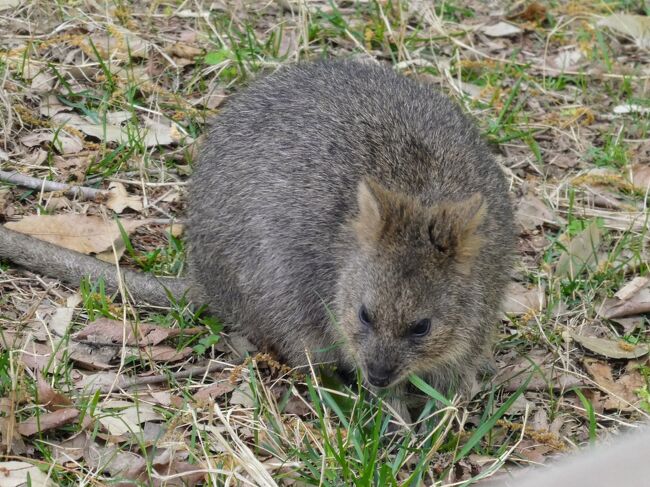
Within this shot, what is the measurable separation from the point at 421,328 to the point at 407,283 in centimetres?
22

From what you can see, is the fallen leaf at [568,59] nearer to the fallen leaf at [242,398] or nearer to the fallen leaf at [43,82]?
the fallen leaf at [43,82]

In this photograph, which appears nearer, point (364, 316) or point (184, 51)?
point (364, 316)

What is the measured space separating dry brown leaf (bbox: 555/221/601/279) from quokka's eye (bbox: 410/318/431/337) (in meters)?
1.76

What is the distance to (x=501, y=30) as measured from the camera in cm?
827

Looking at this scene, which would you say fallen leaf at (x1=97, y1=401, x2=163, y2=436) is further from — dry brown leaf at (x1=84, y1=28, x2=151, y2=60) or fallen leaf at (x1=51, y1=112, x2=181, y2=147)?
dry brown leaf at (x1=84, y1=28, x2=151, y2=60)

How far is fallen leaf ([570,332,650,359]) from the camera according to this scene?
533 cm

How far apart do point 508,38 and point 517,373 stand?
4.05 meters

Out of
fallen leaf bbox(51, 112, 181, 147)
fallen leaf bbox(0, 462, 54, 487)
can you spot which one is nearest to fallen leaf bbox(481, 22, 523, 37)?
fallen leaf bbox(51, 112, 181, 147)

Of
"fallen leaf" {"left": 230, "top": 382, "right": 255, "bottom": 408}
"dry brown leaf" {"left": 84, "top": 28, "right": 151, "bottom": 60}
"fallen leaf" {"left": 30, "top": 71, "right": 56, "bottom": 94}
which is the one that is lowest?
"fallen leaf" {"left": 230, "top": 382, "right": 255, "bottom": 408}

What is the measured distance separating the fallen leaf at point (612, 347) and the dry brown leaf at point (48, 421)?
282 centimetres

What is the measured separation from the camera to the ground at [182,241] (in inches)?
171

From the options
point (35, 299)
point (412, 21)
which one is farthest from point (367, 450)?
point (412, 21)

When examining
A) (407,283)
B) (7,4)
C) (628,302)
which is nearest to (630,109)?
(628,302)

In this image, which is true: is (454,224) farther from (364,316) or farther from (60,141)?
(60,141)
